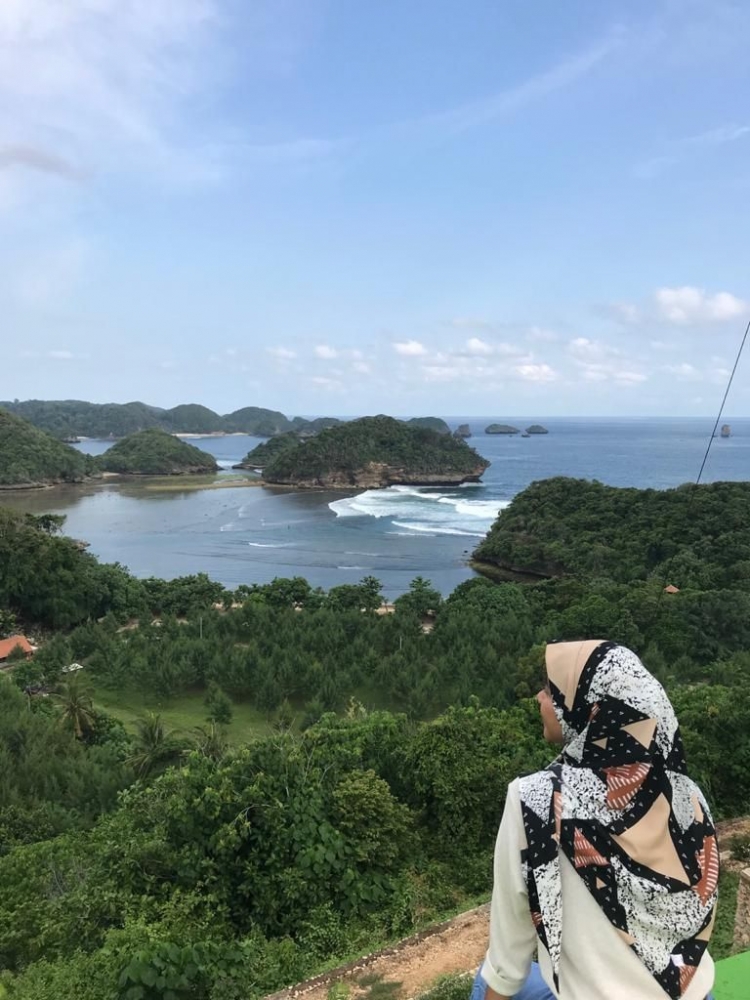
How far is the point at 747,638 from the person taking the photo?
62.4ft

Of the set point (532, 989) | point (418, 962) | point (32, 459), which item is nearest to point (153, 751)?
point (418, 962)

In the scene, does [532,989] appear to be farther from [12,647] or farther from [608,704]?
[12,647]

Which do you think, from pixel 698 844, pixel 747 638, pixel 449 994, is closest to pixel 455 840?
pixel 449 994

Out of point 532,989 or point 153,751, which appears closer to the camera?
point 532,989

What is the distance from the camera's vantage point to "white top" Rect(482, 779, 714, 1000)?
1367mm

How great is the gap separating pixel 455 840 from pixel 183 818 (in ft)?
7.96

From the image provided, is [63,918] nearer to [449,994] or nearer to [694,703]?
[449,994]

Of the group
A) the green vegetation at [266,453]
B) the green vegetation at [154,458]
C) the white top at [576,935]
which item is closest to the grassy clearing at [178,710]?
the white top at [576,935]

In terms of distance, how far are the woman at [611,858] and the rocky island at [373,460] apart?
7149 cm

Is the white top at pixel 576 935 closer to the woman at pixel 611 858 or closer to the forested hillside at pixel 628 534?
the woman at pixel 611 858

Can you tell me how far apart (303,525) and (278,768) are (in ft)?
146

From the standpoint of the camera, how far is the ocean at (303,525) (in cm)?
3791

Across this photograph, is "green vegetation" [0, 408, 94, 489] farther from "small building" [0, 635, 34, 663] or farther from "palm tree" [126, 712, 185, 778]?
"palm tree" [126, 712, 185, 778]

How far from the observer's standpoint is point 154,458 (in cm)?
8681
